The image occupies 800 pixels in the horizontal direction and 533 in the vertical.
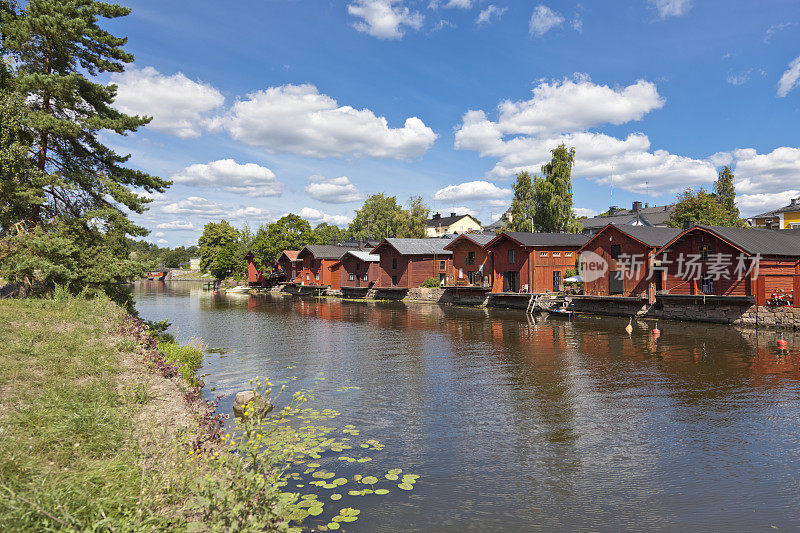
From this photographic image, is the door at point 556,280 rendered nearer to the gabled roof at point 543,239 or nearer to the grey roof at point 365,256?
the gabled roof at point 543,239

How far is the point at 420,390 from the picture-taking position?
56.6 feet

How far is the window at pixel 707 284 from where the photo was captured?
129ft

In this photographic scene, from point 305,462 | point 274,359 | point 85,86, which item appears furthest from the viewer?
point 274,359

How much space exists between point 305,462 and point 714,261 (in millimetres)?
40423

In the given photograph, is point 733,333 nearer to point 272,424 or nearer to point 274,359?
point 274,359

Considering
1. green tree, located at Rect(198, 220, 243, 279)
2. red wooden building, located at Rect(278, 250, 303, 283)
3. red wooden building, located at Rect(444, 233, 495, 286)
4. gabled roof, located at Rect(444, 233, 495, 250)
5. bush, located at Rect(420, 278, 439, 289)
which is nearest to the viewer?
red wooden building, located at Rect(444, 233, 495, 286)

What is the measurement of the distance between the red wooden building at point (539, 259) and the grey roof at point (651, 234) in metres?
8.08

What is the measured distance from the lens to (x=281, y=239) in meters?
96.6

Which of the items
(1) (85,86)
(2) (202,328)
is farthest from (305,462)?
(2) (202,328)

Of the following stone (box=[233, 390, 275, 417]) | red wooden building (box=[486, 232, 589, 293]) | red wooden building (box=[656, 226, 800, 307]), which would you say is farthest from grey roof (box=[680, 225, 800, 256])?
stone (box=[233, 390, 275, 417])

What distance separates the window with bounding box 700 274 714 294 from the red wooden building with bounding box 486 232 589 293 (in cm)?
1616

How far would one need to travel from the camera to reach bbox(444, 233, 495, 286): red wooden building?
61.2 meters

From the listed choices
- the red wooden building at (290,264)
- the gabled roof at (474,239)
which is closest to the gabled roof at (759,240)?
the gabled roof at (474,239)

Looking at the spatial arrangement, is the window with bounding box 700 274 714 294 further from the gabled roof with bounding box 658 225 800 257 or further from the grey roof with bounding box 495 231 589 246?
the grey roof with bounding box 495 231 589 246
